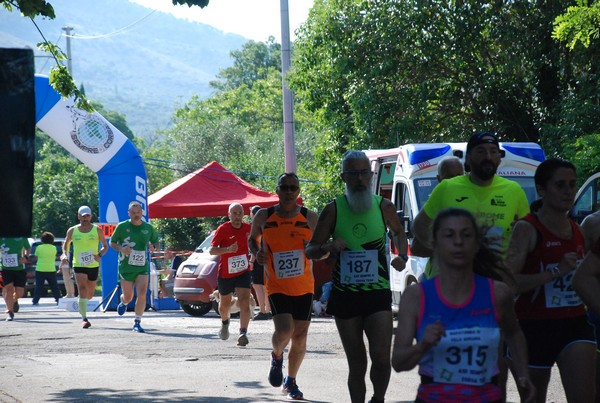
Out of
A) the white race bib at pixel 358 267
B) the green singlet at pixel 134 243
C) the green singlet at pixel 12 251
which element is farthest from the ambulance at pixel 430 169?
the green singlet at pixel 12 251

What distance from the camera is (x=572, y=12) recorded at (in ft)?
47.9

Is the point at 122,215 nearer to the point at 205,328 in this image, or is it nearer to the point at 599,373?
the point at 205,328

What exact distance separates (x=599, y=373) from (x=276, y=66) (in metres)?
96.0

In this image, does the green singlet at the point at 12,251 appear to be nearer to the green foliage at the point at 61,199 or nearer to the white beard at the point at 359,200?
the white beard at the point at 359,200

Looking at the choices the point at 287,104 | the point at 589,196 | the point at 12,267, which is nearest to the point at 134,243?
the point at 12,267

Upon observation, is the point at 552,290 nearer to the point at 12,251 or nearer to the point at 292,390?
the point at 292,390

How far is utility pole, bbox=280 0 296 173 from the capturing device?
23547 millimetres

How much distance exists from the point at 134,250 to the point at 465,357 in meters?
12.6

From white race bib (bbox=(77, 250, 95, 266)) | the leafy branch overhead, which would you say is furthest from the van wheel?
the leafy branch overhead

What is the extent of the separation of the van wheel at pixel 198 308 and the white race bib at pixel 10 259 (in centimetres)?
328

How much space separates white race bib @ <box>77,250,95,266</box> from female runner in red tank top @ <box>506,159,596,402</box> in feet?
43.6

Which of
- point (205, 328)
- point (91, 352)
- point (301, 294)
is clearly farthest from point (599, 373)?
point (205, 328)

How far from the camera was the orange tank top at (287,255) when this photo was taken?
32.4 ft

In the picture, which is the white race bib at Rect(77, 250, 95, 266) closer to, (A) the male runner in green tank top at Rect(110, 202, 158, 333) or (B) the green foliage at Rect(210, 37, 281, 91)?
(A) the male runner in green tank top at Rect(110, 202, 158, 333)
